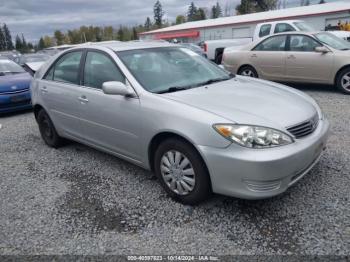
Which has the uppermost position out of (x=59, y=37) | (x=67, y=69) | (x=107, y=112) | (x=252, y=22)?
(x=59, y=37)

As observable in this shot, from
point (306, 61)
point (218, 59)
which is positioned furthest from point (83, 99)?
point (218, 59)

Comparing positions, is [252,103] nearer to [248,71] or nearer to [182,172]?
[182,172]

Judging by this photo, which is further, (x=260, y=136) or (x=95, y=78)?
(x=95, y=78)

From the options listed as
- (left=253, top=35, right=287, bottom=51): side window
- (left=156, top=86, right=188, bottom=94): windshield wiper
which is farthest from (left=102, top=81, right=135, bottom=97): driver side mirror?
(left=253, top=35, right=287, bottom=51): side window

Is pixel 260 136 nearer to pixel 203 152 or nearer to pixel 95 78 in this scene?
pixel 203 152

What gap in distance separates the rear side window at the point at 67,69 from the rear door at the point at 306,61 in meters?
5.63

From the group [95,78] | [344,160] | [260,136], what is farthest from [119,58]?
[344,160]

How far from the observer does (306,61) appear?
7883 mm

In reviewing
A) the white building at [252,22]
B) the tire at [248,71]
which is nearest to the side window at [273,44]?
the tire at [248,71]

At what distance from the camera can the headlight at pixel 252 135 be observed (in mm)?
2768

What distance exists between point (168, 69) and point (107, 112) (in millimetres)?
864

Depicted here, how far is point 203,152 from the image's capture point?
2.90 m

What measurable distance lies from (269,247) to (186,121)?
49.3 inches

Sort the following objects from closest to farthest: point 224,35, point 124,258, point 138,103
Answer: point 124,258 < point 138,103 < point 224,35
